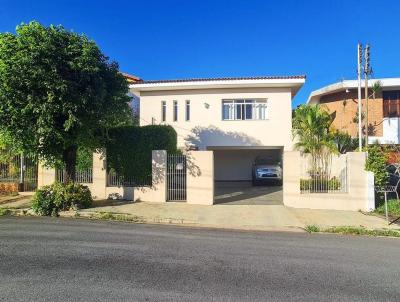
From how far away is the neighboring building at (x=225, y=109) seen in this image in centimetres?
2130

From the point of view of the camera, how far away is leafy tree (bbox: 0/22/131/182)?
12.0m

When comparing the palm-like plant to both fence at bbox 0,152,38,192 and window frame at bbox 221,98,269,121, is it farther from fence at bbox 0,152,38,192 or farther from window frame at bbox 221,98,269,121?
fence at bbox 0,152,38,192

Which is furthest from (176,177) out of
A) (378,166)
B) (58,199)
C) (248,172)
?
(248,172)

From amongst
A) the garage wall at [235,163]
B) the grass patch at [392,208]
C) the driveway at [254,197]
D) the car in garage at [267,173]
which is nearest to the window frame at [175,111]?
the garage wall at [235,163]

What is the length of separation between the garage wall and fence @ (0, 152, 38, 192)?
11.5m

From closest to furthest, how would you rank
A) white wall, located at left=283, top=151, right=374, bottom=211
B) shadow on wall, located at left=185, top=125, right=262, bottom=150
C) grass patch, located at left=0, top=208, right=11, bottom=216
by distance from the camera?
grass patch, located at left=0, top=208, right=11, bottom=216 < white wall, located at left=283, top=151, right=374, bottom=211 < shadow on wall, located at left=185, top=125, right=262, bottom=150

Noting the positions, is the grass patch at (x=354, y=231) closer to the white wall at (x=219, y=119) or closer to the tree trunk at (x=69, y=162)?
the tree trunk at (x=69, y=162)

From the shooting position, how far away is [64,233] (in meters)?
8.96

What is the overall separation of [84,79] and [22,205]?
5429 millimetres

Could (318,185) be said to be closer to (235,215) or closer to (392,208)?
(392,208)

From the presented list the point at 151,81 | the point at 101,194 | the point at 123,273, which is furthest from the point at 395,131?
the point at 123,273

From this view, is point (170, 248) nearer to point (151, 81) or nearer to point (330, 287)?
point (330, 287)

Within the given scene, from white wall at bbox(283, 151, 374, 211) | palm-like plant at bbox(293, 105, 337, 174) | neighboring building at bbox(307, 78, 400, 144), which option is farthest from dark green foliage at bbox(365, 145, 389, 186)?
neighboring building at bbox(307, 78, 400, 144)

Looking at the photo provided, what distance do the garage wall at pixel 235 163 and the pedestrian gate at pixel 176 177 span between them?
30.4ft
